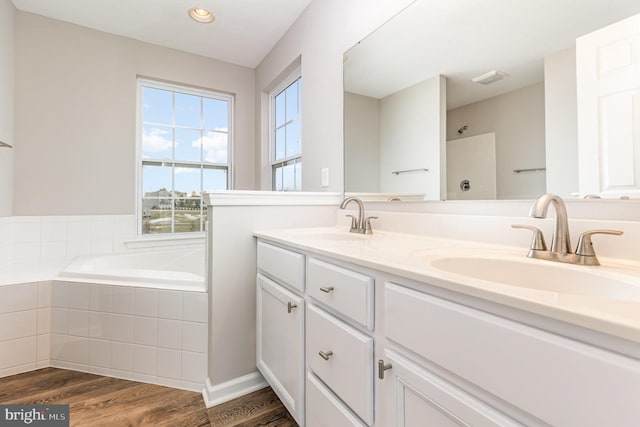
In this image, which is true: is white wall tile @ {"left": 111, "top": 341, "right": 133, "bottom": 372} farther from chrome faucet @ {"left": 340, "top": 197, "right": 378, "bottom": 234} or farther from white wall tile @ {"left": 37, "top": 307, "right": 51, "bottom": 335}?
chrome faucet @ {"left": 340, "top": 197, "right": 378, "bottom": 234}

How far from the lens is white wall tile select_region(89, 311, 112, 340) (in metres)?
1.71

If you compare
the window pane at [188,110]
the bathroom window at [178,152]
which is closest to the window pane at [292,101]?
the bathroom window at [178,152]

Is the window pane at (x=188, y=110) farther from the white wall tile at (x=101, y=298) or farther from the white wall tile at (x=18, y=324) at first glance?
the white wall tile at (x=18, y=324)

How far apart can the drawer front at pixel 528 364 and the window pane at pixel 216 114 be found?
3.00m

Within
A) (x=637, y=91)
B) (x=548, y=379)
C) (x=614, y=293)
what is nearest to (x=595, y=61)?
(x=637, y=91)

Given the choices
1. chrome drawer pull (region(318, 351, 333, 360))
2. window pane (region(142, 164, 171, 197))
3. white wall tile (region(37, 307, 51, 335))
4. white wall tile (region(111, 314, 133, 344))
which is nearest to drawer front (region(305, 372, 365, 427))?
chrome drawer pull (region(318, 351, 333, 360))

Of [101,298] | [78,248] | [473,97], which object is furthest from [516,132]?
[78,248]

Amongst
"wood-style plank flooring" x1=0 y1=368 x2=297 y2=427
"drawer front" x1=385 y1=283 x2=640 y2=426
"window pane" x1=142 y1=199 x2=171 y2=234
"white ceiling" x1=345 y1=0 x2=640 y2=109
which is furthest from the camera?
"window pane" x1=142 y1=199 x2=171 y2=234

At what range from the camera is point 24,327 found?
174cm

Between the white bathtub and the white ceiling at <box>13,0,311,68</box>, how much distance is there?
Result: 192cm

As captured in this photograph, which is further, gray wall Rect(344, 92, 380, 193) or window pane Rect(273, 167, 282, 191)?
window pane Rect(273, 167, 282, 191)

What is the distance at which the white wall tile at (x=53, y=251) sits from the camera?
2.36 meters

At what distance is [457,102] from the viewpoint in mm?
1215

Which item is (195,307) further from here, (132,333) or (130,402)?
(130,402)
